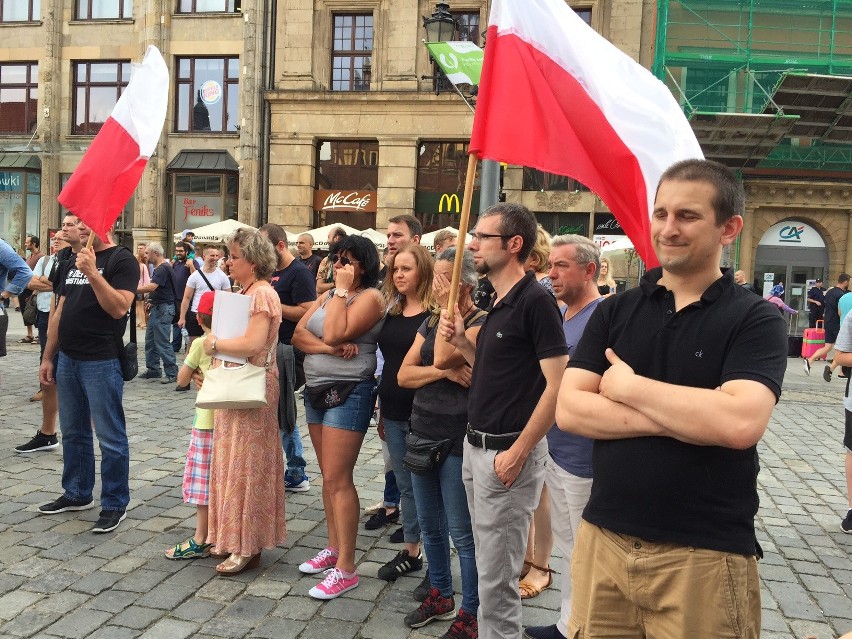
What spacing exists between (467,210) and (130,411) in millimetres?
6929

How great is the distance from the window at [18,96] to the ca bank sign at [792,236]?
2510cm

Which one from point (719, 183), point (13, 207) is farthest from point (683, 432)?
point (13, 207)

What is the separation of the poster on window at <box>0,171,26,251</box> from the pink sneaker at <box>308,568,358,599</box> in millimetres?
26787

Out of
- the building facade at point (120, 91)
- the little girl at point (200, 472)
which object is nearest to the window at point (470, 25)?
the building facade at point (120, 91)

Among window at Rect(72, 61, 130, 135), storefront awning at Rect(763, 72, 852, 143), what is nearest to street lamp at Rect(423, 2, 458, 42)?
storefront awning at Rect(763, 72, 852, 143)

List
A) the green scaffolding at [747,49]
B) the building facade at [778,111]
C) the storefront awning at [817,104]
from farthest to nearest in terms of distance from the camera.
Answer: the green scaffolding at [747,49], the building facade at [778,111], the storefront awning at [817,104]

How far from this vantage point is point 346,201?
24672 millimetres

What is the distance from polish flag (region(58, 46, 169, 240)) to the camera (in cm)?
490

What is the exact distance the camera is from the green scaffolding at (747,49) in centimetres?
2164

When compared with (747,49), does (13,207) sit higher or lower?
lower

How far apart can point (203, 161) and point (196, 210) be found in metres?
1.65

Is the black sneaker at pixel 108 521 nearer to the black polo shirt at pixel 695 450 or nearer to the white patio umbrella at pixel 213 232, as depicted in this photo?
the black polo shirt at pixel 695 450

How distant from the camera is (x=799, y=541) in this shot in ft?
17.7

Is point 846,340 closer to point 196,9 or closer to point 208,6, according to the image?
point 208,6
